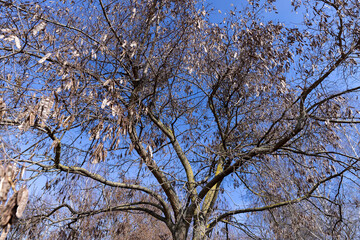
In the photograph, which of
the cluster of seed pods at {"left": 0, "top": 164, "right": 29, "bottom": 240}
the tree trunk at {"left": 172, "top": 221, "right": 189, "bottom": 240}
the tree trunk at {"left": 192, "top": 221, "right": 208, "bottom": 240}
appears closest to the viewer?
the cluster of seed pods at {"left": 0, "top": 164, "right": 29, "bottom": 240}

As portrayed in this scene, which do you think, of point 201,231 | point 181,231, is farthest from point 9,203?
point 181,231

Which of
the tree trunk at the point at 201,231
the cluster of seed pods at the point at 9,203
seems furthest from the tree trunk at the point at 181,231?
the cluster of seed pods at the point at 9,203

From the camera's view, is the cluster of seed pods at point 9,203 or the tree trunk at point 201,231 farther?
the tree trunk at point 201,231

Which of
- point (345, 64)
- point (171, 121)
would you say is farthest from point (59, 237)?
point (345, 64)

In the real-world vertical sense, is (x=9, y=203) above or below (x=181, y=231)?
below

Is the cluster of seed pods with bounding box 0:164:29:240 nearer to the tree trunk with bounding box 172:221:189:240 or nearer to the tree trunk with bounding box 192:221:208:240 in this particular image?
the tree trunk with bounding box 192:221:208:240

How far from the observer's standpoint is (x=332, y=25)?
4316 millimetres

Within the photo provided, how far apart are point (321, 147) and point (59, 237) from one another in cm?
491

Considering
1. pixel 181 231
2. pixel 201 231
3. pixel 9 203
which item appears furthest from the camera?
pixel 181 231

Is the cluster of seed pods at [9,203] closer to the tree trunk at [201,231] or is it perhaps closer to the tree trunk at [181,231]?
the tree trunk at [201,231]

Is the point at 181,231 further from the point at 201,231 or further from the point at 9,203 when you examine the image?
the point at 9,203

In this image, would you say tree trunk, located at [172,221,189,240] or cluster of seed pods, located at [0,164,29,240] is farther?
tree trunk, located at [172,221,189,240]

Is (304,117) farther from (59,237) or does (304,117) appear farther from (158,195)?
(59,237)

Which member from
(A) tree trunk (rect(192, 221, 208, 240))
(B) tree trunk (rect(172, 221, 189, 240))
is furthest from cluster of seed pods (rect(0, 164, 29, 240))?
(B) tree trunk (rect(172, 221, 189, 240))
